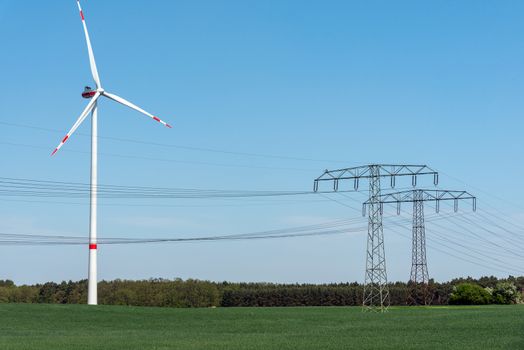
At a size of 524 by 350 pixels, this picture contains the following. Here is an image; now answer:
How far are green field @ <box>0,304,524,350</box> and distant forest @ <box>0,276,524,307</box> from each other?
49156 mm

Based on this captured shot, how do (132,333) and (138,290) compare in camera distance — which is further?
(138,290)

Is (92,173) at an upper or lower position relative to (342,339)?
upper

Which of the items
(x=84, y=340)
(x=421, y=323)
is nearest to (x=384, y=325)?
(x=421, y=323)

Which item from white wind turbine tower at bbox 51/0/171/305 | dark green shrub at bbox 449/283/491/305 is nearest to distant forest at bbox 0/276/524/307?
dark green shrub at bbox 449/283/491/305

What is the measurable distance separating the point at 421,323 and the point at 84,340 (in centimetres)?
1978

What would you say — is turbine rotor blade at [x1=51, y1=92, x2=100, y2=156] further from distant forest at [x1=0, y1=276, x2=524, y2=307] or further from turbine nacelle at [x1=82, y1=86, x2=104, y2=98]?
distant forest at [x1=0, y1=276, x2=524, y2=307]

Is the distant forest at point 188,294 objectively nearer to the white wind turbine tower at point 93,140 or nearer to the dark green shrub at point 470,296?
the dark green shrub at point 470,296

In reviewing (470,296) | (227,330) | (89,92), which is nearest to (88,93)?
(89,92)

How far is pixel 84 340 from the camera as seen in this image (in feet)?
112

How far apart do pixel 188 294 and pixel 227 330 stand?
7120 cm

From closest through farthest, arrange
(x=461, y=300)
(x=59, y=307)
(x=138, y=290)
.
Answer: (x=59, y=307)
(x=461, y=300)
(x=138, y=290)

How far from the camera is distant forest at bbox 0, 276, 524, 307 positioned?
4343 inches

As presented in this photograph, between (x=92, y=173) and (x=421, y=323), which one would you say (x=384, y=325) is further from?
(x=92, y=173)

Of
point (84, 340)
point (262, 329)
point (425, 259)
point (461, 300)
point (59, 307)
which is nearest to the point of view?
point (84, 340)
